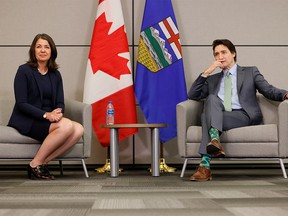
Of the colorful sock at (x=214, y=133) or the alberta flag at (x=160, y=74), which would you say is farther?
the alberta flag at (x=160, y=74)

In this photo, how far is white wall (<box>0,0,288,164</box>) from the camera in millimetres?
4855

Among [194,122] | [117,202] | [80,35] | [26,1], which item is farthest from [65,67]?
[117,202]

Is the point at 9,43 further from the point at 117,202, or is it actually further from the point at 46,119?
the point at 117,202

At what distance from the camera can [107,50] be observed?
14.8ft

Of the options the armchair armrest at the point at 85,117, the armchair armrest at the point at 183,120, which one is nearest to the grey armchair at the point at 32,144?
the armchair armrest at the point at 85,117

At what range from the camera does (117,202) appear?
2297mm

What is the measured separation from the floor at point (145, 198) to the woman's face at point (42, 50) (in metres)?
1.04

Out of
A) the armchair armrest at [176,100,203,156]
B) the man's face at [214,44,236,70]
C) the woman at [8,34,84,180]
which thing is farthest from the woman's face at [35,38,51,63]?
the man's face at [214,44,236,70]

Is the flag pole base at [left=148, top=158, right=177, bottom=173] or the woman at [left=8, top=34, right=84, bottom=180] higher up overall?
the woman at [left=8, top=34, right=84, bottom=180]

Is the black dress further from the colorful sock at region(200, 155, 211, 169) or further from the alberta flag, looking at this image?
the colorful sock at region(200, 155, 211, 169)

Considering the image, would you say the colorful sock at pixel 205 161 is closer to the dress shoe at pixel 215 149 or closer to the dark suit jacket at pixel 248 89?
the dress shoe at pixel 215 149

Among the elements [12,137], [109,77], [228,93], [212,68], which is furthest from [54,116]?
[228,93]

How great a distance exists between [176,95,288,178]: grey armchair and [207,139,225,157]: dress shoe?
0.24 m

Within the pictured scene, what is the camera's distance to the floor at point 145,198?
2016 millimetres
